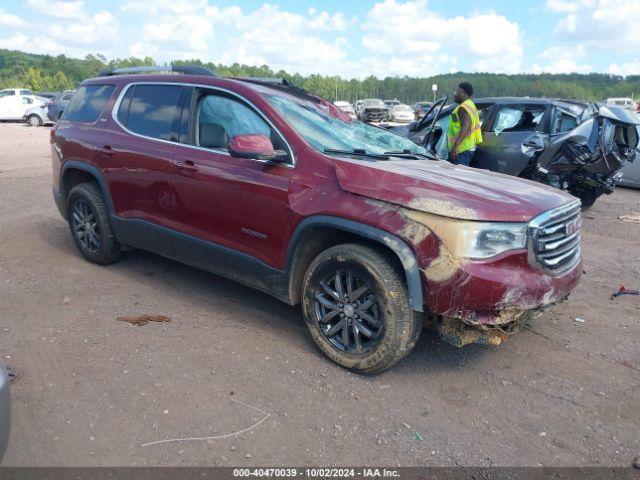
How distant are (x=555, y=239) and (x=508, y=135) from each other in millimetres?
5228

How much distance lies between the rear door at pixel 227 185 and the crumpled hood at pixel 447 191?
56 centimetres

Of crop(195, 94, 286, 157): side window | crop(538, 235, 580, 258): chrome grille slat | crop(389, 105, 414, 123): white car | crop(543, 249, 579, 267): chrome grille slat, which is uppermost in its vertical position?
crop(195, 94, 286, 157): side window

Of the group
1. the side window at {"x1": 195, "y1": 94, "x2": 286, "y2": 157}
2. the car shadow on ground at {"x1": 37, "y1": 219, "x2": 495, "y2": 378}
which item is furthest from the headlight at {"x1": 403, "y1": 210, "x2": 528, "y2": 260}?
the side window at {"x1": 195, "y1": 94, "x2": 286, "y2": 157}

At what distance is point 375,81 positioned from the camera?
12544 centimetres

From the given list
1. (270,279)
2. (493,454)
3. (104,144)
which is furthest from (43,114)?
(493,454)

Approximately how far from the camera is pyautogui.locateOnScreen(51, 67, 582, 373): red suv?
10.2 ft

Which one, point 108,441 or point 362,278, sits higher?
point 362,278

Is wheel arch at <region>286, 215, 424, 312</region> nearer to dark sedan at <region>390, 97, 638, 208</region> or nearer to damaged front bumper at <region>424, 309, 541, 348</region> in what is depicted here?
damaged front bumper at <region>424, 309, 541, 348</region>

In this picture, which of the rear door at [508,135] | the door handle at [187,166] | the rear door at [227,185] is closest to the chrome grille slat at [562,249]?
the rear door at [227,185]

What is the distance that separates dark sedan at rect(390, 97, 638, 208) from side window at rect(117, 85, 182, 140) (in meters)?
4.75

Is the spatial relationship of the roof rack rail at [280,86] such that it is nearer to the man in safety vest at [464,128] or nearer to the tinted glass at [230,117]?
the tinted glass at [230,117]

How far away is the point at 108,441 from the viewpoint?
276 cm

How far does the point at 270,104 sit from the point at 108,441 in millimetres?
2451

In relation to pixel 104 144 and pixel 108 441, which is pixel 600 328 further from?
pixel 104 144
